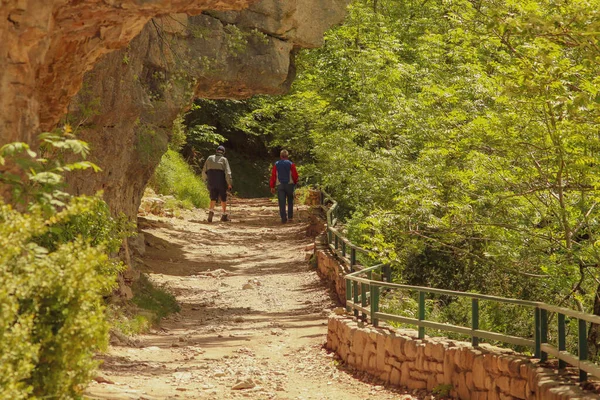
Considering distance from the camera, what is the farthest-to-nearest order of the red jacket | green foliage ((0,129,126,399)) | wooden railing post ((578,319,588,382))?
the red jacket < wooden railing post ((578,319,588,382)) < green foliage ((0,129,126,399))

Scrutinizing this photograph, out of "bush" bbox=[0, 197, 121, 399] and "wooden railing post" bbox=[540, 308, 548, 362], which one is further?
"wooden railing post" bbox=[540, 308, 548, 362]

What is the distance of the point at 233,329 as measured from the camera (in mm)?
→ 13688

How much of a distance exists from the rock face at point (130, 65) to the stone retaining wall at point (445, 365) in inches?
179

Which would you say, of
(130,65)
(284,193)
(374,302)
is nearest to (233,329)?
(374,302)

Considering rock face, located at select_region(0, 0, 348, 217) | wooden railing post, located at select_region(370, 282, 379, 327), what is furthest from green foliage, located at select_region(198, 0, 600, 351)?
rock face, located at select_region(0, 0, 348, 217)

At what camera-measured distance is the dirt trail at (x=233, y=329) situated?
32.9 ft

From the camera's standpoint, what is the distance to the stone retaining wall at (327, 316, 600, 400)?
8227mm

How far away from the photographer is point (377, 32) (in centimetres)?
2462

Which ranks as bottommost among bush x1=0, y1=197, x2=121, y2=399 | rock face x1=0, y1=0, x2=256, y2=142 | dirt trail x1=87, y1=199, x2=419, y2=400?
dirt trail x1=87, y1=199, x2=419, y2=400

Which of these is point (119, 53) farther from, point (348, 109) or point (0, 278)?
point (348, 109)

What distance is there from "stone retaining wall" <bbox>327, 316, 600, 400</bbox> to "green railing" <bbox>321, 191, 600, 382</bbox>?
0.55 ft

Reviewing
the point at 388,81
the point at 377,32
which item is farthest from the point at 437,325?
the point at 377,32

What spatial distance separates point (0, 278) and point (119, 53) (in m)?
8.55

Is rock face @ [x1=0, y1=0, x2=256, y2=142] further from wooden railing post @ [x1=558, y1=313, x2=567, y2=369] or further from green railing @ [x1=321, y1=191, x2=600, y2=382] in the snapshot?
wooden railing post @ [x1=558, y1=313, x2=567, y2=369]
